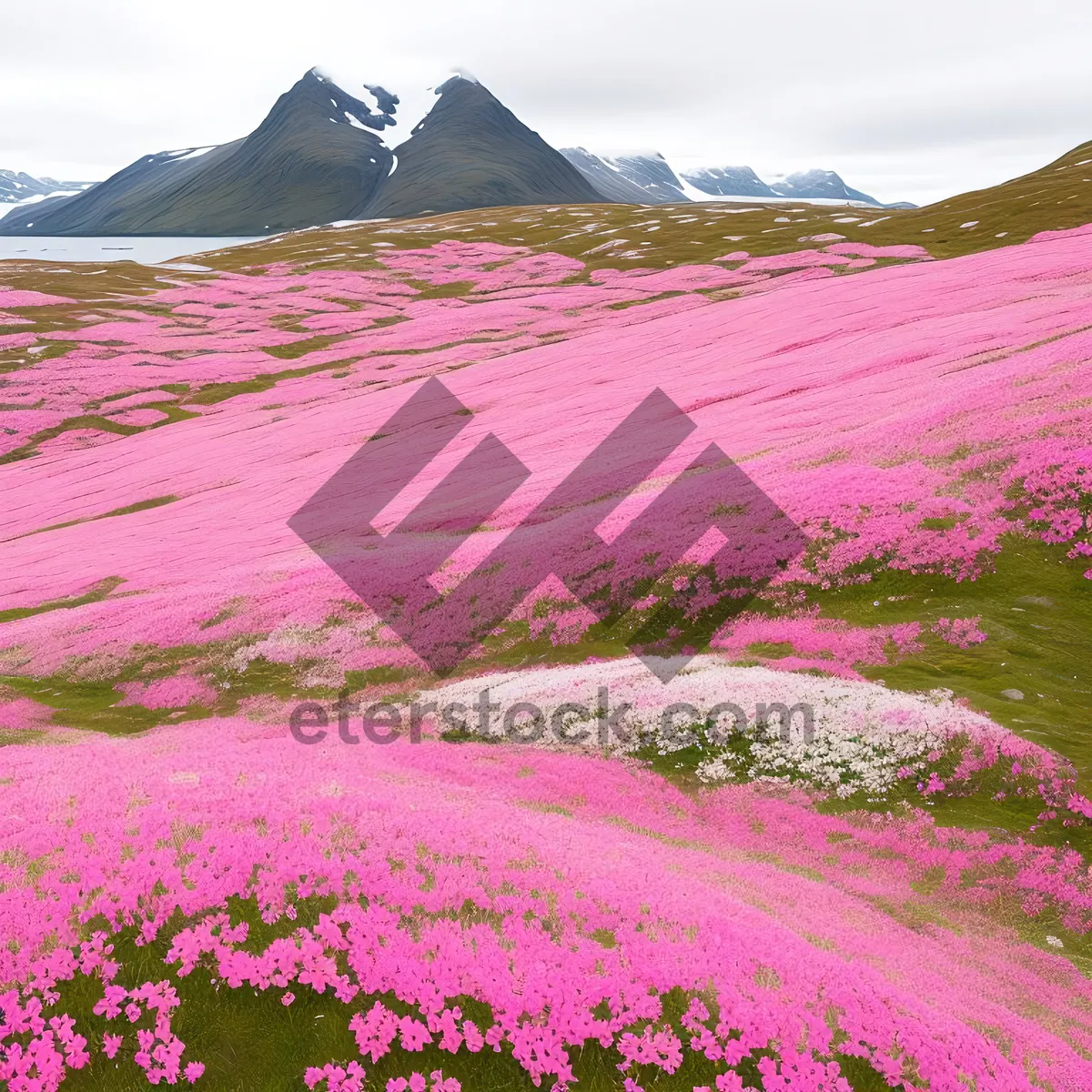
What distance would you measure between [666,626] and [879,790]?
35.5 feet

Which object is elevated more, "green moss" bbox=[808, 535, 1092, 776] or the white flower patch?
"green moss" bbox=[808, 535, 1092, 776]

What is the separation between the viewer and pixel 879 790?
18625 mm

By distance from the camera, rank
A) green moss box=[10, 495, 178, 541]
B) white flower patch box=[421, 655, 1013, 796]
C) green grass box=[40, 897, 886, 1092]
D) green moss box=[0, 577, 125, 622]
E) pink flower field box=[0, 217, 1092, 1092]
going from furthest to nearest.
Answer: green moss box=[10, 495, 178, 541], green moss box=[0, 577, 125, 622], white flower patch box=[421, 655, 1013, 796], pink flower field box=[0, 217, 1092, 1092], green grass box=[40, 897, 886, 1092]

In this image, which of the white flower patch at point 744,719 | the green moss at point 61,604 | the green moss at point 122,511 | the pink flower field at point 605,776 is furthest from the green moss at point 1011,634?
the green moss at point 122,511

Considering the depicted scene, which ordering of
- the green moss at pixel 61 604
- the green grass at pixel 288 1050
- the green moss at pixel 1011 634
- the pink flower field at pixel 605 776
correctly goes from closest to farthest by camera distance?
the green grass at pixel 288 1050
the pink flower field at pixel 605 776
the green moss at pixel 1011 634
the green moss at pixel 61 604

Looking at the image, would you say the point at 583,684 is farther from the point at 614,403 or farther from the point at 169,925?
the point at 614,403

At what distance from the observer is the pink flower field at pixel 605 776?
392 inches

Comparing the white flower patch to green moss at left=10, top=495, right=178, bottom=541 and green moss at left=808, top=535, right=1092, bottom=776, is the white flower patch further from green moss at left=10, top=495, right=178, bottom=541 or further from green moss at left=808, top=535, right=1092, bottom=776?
green moss at left=10, top=495, right=178, bottom=541

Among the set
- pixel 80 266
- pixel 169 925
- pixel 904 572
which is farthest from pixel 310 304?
pixel 169 925

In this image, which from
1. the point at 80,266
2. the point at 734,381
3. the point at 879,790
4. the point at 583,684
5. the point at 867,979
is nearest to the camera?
the point at 867,979

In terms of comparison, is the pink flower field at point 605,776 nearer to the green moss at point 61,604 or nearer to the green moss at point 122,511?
the green moss at point 61,604

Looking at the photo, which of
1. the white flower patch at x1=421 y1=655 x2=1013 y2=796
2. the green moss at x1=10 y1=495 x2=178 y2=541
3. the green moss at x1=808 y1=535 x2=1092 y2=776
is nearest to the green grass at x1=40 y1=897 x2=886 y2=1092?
the white flower patch at x1=421 y1=655 x2=1013 y2=796

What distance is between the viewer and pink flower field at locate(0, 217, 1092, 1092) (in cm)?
996

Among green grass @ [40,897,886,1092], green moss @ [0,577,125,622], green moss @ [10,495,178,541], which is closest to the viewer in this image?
green grass @ [40,897,886,1092]
